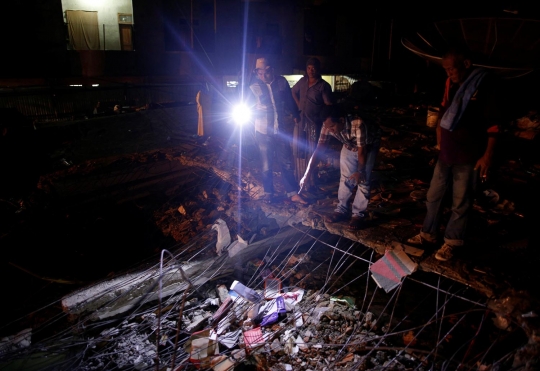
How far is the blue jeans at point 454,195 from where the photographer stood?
3.56m

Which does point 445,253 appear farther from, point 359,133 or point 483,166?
point 359,133

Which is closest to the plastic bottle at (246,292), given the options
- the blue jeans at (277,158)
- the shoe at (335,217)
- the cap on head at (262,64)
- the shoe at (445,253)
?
the shoe at (335,217)

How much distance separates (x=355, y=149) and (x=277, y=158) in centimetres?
204

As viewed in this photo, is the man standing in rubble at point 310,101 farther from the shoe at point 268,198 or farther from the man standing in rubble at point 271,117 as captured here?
the shoe at point 268,198

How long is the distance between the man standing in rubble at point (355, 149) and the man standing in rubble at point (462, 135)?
0.80m

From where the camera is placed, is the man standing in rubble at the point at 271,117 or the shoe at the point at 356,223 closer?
the shoe at the point at 356,223

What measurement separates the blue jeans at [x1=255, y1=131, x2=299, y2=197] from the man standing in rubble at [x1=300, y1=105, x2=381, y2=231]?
109 centimetres

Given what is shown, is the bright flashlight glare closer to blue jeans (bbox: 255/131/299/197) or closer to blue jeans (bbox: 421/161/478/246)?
blue jeans (bbox: 255/131/299/197)

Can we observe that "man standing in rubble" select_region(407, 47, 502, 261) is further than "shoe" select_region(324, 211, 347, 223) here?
No

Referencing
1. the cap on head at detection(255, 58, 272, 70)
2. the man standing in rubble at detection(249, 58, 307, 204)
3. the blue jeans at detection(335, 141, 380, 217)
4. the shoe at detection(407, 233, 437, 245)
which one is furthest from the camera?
the man standing in rubble at detection(249, 58, 307, 204)

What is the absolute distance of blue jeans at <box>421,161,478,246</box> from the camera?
11.7 ft

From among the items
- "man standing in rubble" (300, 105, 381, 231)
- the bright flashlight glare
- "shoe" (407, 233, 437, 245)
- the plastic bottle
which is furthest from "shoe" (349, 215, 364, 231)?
the bright flashlight glare

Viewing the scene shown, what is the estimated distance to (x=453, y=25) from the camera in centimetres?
662

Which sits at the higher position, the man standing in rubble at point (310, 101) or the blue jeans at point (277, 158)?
the man standing in rubble at point (310, 101)
